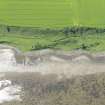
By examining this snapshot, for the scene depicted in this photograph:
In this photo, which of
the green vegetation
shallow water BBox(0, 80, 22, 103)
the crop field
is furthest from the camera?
the crop field

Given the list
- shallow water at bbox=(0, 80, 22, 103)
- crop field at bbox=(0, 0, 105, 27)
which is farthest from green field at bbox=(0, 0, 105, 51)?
shallow water at bbox=(0, 80, 22, 103)

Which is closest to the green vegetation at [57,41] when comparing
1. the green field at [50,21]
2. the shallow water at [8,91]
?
the green field at [50,21]

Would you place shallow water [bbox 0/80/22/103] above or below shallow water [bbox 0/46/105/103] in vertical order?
below

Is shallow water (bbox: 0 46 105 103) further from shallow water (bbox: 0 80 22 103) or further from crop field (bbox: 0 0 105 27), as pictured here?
crop field (bbox: 0 0 105 27)

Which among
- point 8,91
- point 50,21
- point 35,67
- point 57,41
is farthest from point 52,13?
point 8,91

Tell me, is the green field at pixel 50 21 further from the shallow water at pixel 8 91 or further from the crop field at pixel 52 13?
the shallow water at pixel 8 91

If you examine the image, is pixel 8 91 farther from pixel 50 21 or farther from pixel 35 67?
pixel 50 21
